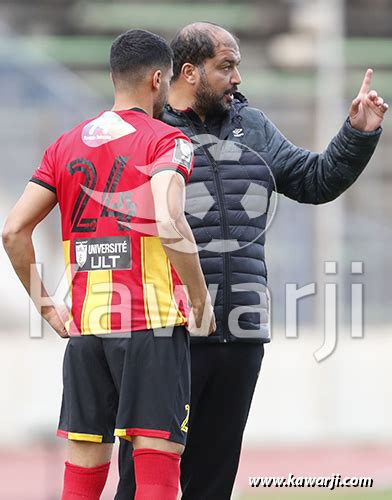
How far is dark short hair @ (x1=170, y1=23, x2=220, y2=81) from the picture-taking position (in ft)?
12.5

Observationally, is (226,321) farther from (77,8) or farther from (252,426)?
(77,8)

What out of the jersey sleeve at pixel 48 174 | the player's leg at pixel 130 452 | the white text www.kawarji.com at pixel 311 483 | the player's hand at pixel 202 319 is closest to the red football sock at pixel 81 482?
the player's leg at pixel 130 452

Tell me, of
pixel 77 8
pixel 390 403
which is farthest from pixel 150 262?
pixel 77 8

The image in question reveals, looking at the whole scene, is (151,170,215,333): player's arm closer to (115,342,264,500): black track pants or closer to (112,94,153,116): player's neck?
(112,94,153,116): player's neck

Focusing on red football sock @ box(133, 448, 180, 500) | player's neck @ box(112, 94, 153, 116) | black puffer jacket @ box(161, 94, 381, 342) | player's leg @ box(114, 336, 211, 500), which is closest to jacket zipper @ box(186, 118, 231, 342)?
black puffer jacket @ box(161, 94, 381, 342)

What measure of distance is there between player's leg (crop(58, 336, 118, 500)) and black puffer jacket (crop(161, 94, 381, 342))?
48 centimetres

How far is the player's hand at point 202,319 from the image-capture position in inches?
129

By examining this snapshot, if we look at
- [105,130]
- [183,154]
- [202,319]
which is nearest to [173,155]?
[183,154]

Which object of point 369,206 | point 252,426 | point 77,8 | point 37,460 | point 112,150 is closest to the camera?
point 112,150

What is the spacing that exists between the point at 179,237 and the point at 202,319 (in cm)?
27

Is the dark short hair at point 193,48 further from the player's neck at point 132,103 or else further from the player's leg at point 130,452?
the player's leg at point 130,452

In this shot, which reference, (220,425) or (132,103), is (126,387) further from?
(132,103)

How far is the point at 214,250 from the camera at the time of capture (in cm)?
374

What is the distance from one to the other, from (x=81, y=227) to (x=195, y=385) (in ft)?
2.45
